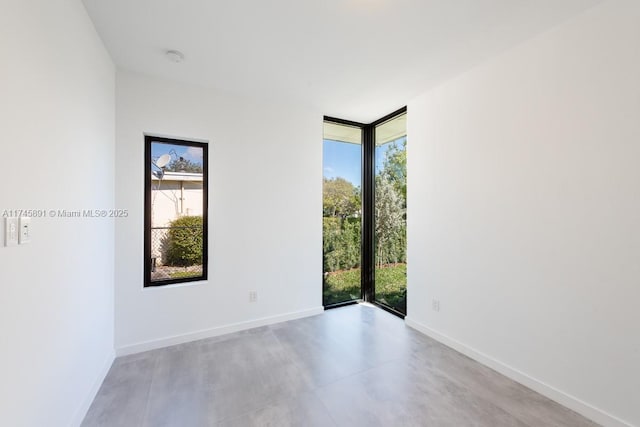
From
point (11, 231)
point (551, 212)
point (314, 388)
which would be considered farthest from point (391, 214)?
point (11, 231)

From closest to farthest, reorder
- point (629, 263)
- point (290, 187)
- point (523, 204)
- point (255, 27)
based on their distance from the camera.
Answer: point (629, 263) < point (255, 27) < point (523, 204) < point (290, 187)

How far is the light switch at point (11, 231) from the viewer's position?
3.49 ft

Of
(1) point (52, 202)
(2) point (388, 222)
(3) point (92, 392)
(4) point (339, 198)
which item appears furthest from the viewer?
(4) point (339, 198)

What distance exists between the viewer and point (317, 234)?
361cm

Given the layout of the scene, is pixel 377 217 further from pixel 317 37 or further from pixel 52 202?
pixel 52 202

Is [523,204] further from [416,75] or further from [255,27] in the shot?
[255,27]

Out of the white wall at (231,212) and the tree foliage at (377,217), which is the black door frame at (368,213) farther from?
the white wall at (231,212)

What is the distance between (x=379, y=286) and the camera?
389cm

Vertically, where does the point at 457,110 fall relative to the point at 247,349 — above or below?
above

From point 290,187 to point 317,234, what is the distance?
72 cm

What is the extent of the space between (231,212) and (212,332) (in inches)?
50.9

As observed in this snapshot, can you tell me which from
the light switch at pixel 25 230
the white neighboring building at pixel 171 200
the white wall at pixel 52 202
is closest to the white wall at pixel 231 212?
the white neighboring building at pixel 171 200

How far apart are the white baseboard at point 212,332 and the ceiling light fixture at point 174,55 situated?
8.48 ft

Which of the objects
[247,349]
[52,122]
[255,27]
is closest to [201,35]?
[255,27]
